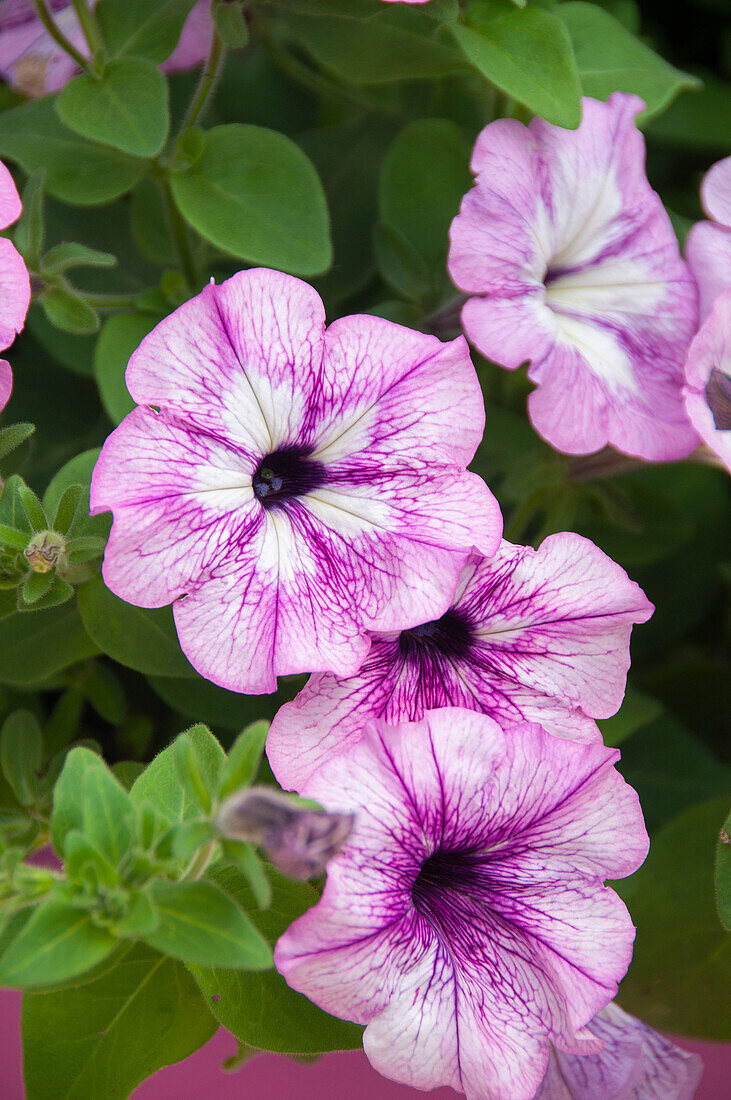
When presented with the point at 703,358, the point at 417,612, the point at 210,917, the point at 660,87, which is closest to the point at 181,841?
the point at 210,917

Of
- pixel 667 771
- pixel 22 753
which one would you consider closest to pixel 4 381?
pixel 22 753

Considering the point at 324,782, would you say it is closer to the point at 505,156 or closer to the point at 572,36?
the point at 505,156

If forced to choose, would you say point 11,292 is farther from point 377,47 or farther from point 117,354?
point 377,47

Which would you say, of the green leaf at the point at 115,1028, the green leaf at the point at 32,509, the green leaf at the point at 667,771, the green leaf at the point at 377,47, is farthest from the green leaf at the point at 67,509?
the green leaf at the point at 667,771

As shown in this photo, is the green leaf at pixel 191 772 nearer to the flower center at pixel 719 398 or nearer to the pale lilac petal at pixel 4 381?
the pale lilac petal at pixel 4 381

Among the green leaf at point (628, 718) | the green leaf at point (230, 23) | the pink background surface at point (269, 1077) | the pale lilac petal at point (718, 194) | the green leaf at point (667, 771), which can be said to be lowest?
the green leaf at point (667, 771)

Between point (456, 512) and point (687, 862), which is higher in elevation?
point (456, 512)
